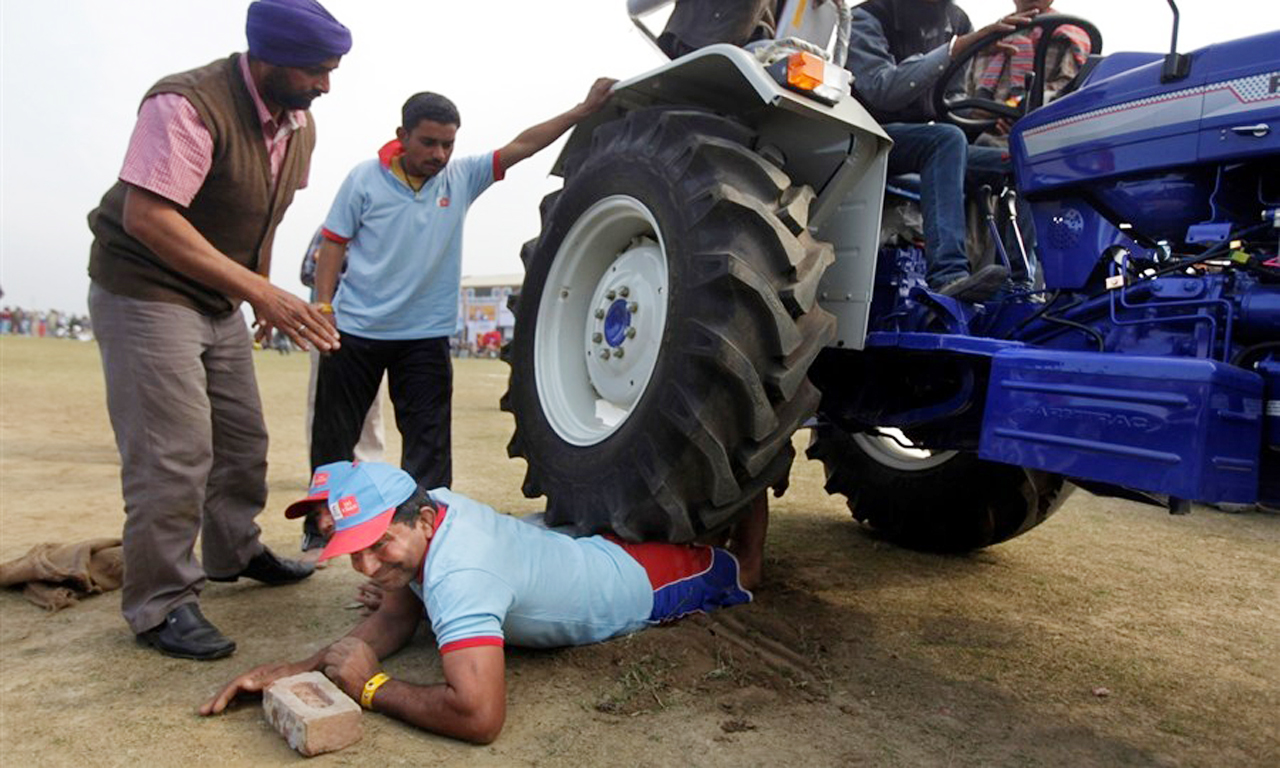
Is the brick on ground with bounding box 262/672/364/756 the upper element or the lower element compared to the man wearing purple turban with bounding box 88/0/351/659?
lower

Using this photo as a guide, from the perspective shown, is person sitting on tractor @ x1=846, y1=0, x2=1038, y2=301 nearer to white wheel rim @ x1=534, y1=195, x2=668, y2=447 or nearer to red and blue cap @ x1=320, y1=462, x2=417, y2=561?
white wheel rim @ x1=534, y1=195, x2=668, y2=447

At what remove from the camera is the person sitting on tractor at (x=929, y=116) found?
3.01m

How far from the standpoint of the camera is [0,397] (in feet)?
32.1

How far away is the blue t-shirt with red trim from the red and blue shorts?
37mm

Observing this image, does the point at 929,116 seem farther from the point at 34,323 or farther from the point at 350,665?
the point at 34,323

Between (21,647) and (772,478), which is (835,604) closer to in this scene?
(772,478)

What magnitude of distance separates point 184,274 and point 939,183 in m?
2.39

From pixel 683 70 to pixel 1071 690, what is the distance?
218 centimetres

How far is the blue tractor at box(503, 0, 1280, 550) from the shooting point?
6.98 ft

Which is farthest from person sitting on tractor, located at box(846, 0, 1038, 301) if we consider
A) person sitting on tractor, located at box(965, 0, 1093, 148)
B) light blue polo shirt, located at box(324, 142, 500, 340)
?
light blue polo shirt, located at box(324, 142, 500, 340)

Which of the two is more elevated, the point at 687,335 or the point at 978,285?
the point at 978,285

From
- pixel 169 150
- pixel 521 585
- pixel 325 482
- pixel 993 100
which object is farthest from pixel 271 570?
pixel 993 100

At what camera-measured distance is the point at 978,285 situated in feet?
9.30

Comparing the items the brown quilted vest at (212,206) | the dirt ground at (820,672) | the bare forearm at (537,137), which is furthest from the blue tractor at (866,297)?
the brown quilted vest at (212,206)
